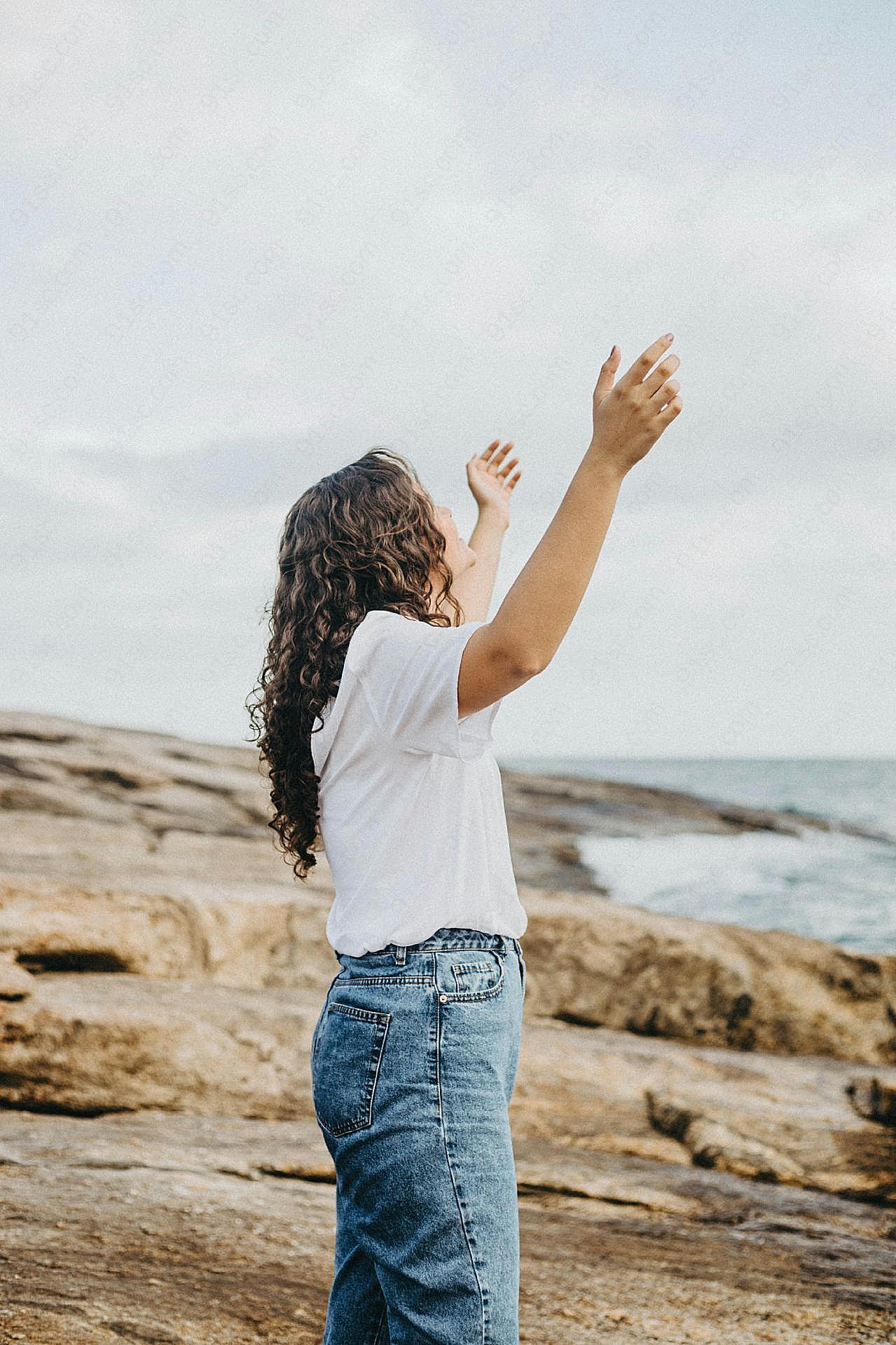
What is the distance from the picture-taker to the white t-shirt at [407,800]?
1883 mm

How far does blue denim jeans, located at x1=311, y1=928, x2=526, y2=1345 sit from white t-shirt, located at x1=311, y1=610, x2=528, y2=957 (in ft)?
0.23

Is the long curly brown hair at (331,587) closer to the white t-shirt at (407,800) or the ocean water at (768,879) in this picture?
the white t-shirt at (407,800)

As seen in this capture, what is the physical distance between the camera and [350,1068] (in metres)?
1.92

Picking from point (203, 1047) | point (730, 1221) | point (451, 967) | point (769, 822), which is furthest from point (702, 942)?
point (769, 822)

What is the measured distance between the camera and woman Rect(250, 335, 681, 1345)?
5.95 feet

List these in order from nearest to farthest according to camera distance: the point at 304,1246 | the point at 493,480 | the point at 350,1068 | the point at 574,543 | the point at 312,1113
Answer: the point at 574,543 → the point at 350,1068 → the point at 493,480 → the point at 304,1246 → the point at 312,1113

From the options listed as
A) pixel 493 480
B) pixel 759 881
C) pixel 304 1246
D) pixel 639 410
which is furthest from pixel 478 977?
pixel 759 881

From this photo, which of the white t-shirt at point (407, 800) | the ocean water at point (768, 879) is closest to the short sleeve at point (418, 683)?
the white t-shirt at point (407, 800)

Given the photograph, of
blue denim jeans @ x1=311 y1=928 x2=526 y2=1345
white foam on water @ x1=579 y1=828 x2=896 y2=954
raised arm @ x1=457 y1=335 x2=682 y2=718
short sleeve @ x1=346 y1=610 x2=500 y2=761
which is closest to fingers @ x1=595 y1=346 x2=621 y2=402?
raised arm @ x1=457 y1=335 x2=682 y2=718

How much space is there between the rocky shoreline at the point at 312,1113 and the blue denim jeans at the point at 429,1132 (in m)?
1.39

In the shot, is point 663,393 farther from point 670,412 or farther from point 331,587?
point 331,587

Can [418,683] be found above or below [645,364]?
below

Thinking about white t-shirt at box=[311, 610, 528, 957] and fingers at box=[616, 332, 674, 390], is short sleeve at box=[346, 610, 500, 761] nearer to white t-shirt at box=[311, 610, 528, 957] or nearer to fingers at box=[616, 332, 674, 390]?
white t-shirt at box=[311, 610, 528, 957]

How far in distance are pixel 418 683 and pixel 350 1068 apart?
709mm
